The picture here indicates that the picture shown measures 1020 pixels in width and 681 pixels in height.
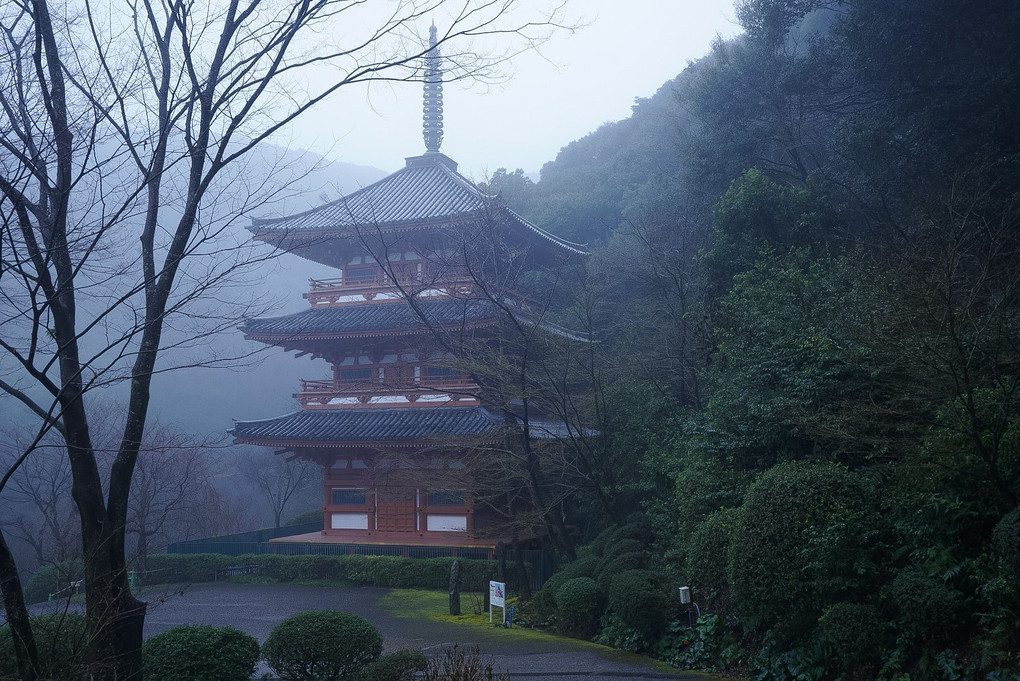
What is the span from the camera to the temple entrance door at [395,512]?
21.0m

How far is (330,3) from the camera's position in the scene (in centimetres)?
631

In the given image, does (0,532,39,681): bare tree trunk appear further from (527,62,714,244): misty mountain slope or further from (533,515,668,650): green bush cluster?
(527,62,714,244): misty mountain slope

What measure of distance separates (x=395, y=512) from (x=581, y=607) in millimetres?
9454

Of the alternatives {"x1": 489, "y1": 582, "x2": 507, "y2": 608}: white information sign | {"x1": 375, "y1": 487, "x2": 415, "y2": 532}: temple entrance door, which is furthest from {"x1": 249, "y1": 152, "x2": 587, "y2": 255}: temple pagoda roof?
{"x1": 489, "y1": 582, "x2": 507, "y2": 608}: white information sign

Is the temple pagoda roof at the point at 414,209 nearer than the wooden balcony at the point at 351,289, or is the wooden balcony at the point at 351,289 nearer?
the temple pagoda roof at the point at 414,209

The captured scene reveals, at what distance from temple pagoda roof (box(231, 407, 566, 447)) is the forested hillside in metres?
3.22

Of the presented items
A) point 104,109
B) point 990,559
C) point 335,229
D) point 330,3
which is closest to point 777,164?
point 335,229

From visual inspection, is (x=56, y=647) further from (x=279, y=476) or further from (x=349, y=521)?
(x=279, y=476)

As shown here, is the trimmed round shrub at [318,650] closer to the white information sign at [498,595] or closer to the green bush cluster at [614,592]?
Answer: the green bush cluster at [614,592]

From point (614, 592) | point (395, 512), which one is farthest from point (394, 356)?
point (614, 592)

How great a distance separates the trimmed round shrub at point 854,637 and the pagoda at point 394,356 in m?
10.5

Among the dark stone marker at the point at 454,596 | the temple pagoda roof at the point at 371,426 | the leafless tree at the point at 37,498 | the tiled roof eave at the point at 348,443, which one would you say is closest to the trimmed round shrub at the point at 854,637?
the dark stone marker at the point at 454,596

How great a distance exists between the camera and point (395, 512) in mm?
21203

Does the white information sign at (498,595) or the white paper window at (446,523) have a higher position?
the white paper window at (446,523)
